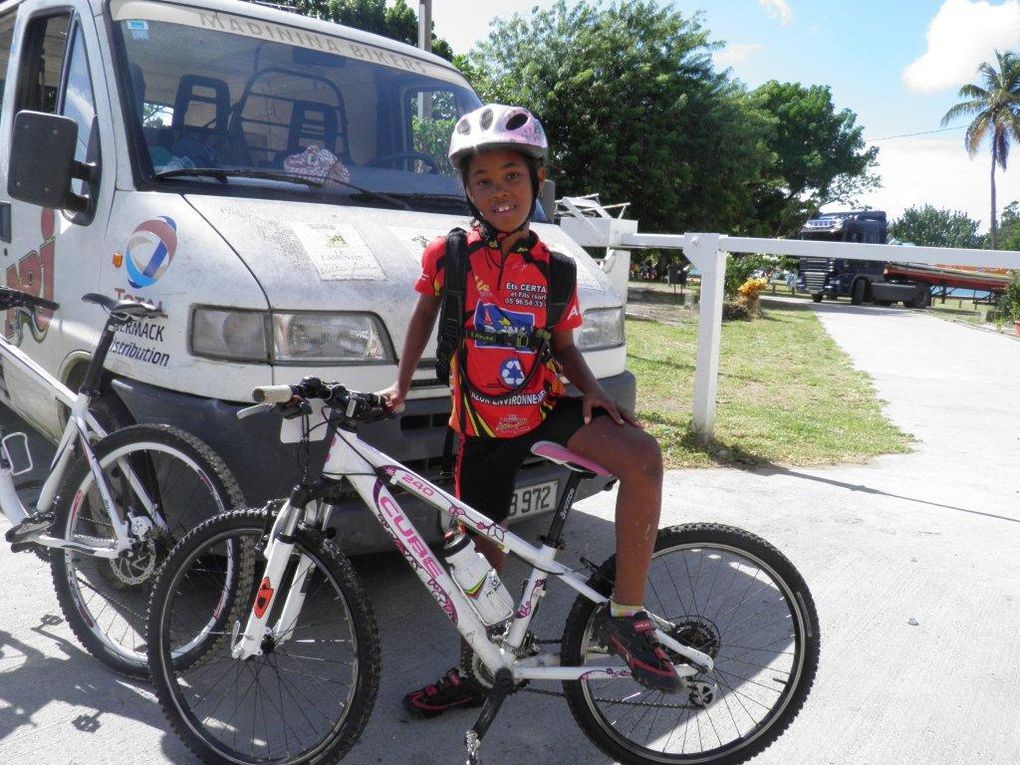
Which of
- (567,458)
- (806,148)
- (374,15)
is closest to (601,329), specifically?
(567,458)

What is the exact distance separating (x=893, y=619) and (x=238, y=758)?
273 cm

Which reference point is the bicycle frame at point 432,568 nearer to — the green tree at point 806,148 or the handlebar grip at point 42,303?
the handlebar grip at point 42,303

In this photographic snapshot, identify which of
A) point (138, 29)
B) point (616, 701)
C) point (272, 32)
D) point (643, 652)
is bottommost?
point (616, 701)

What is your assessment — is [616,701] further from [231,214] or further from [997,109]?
[997,109]

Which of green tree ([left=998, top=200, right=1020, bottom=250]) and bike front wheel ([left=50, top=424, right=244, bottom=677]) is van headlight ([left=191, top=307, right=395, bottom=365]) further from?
green tree ([left=998, top=200, right=1020, bottom=250])

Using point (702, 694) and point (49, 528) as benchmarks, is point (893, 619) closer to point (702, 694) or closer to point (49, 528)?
point (702, 694)

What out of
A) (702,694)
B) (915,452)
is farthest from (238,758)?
(915,452)

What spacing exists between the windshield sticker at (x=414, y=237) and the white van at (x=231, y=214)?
0.05 ft

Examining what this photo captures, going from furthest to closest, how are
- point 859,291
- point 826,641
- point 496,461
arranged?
point 859,291, point 826,641, point 496,461

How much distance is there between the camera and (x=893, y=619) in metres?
3.63

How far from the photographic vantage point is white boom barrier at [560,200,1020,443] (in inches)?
187

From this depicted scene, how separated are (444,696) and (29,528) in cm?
165

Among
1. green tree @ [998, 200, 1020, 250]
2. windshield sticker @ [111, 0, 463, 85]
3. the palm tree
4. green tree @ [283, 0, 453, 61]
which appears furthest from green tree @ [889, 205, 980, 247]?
windshield sticker @ [111, 0, 463, 85]

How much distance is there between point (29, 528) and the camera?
10.1 feet
